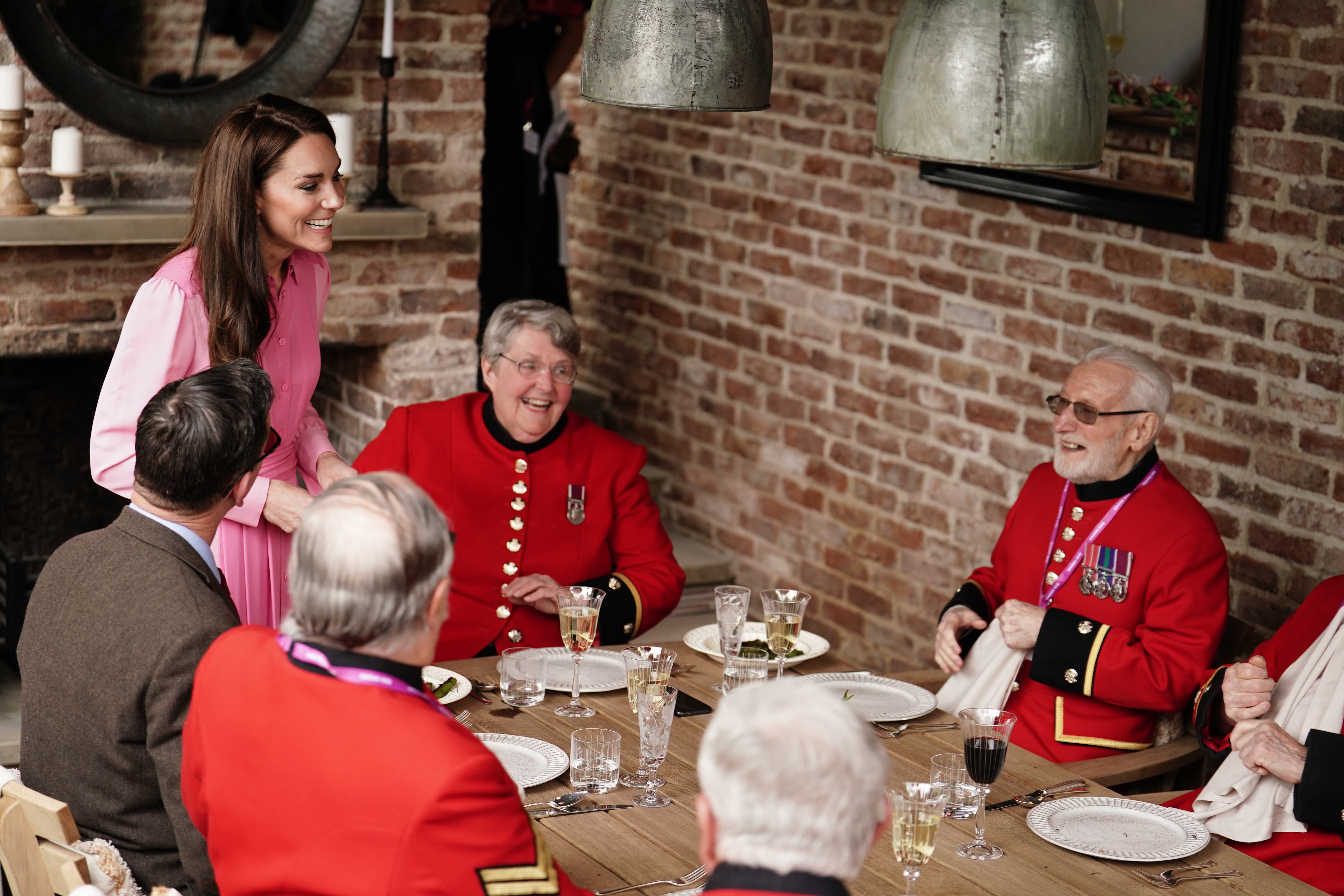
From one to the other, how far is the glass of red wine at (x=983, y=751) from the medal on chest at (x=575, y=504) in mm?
1286

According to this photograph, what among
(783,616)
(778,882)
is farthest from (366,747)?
(783,616)

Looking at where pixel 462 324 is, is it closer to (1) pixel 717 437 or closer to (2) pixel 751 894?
(1) pixel 717 437

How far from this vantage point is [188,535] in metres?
2.10

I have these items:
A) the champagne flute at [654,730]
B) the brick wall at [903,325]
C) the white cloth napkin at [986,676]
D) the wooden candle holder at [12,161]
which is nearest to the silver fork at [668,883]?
the champagne flute at [654,730]

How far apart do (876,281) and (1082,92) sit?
8.04 ft

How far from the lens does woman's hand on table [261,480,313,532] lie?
283 centimetres

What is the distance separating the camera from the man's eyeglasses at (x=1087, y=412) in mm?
2971

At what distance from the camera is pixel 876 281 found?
13.9 ft

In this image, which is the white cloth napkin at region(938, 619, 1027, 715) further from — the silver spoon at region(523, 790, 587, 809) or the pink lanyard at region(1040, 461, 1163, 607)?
the silver spoon at region(523, 790, 587, 809)

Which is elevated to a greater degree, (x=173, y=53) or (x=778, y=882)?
(x=173, y=53)

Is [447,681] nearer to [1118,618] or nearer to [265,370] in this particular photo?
[265,370]

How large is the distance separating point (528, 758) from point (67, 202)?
6.33 ft

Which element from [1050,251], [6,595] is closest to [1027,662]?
[1050,251]

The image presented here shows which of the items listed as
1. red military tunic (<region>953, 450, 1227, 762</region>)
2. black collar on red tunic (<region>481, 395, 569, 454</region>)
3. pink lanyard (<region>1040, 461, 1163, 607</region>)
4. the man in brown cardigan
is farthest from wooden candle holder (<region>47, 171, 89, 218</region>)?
pink lanyard (<region>1040, 461, 1163, 607</region>)
